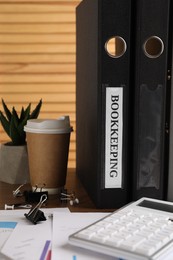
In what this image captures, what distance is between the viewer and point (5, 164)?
816 mm

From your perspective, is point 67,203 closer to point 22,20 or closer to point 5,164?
point 5,164

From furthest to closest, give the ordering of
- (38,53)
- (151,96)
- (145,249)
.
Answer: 1. (38,53)
2. (151,96)
3. (145,249)

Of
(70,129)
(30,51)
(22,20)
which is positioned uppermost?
(22,20)

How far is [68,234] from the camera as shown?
0.51 m

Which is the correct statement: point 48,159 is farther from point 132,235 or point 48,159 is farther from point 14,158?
point 132,235

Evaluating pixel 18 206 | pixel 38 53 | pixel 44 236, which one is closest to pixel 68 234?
pixel 44 236

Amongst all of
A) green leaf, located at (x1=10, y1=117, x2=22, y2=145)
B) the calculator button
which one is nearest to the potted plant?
green leaf, located at (x1=10, y1=117, x2=22, y2=145)

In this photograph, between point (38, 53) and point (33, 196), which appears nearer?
point (33, 196)

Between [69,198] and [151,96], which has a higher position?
[151,96]

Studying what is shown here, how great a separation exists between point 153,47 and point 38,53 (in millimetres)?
1010

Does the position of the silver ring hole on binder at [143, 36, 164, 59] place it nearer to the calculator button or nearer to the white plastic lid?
the white plastic lid

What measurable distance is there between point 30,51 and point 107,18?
1.01m

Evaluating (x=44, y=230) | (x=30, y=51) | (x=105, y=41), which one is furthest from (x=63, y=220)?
(x=30, y=51)

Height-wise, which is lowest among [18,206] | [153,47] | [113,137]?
[18,206]
